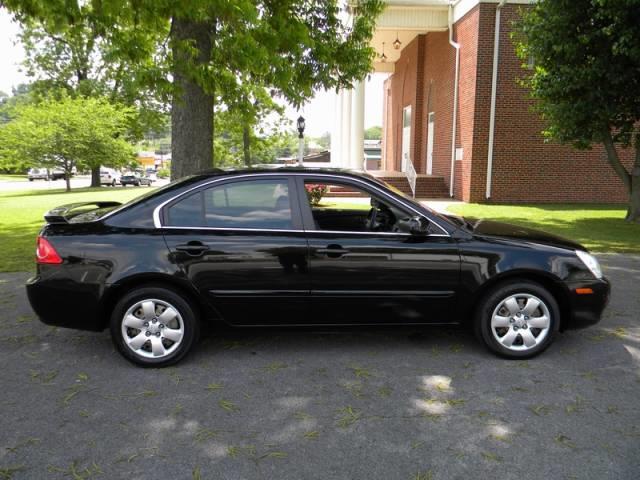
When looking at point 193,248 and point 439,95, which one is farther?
point 439,95

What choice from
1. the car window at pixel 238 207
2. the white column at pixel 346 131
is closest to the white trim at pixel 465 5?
the white column at pixel 346 131

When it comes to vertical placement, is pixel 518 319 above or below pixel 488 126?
below

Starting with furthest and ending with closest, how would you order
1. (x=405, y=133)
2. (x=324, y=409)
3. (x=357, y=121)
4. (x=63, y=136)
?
(x=63, y=136), (x=405, y=133), (x=357, y=121), (x=324, y=409)

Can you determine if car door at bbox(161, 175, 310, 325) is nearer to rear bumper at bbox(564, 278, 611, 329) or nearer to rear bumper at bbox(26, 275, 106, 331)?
rear bumper at bbox(26, 275, 106, 331)

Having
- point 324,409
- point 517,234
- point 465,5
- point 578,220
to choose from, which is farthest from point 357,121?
point 324,409

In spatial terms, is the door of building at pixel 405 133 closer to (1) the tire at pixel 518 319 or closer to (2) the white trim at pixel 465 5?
(2) the white trim at pixel 465 5

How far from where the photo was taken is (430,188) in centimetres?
2042

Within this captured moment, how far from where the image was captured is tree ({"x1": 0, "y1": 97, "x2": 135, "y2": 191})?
30.4 m

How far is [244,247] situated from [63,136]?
100 ft

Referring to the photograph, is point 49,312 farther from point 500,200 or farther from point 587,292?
point 500,200

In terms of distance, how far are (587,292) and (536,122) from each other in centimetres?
1483

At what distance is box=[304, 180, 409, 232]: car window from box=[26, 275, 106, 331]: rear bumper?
5.92ft

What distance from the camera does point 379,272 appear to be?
425cm

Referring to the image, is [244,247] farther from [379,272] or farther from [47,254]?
[47,254]
